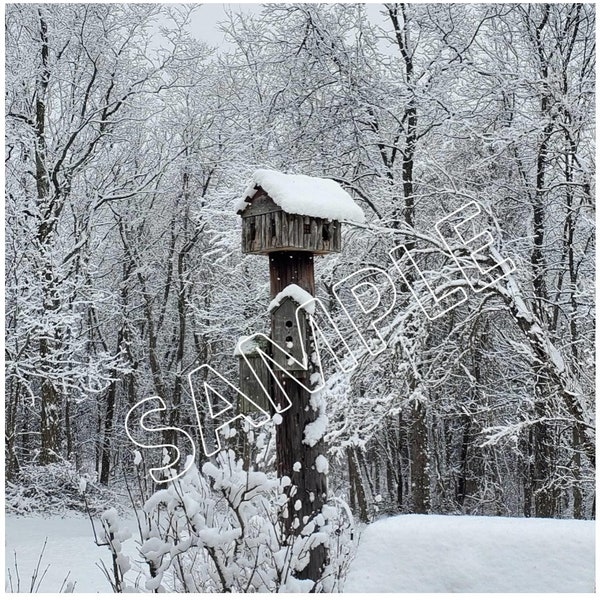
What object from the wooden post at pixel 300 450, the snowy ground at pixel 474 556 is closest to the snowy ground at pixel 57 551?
the wooden post at pixel 300 450

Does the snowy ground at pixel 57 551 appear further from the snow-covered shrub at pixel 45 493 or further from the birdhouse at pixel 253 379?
the birdhouse at pixel 253 379

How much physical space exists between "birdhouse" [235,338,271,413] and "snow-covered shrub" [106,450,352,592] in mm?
607

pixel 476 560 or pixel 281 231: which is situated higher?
pixel 281 231

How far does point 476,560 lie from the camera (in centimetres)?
173

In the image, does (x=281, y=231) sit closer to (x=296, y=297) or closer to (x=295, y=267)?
(x=295, y=267)

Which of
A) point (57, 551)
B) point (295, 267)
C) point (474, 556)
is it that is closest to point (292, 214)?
point (295, 267)

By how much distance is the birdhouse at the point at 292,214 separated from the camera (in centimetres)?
313

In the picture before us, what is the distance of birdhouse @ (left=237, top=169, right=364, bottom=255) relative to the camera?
313cm

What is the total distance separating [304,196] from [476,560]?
74.4 inches

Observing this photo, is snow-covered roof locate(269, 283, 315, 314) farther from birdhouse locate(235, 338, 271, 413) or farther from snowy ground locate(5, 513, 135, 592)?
snowy ground locate(5, 513, 135, 592)

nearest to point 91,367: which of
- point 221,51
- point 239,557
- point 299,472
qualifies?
point 221,51

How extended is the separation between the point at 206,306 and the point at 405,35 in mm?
5948

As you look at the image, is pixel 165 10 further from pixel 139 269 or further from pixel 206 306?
pixel 206 306

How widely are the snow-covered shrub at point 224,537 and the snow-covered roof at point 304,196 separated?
4.15ft
